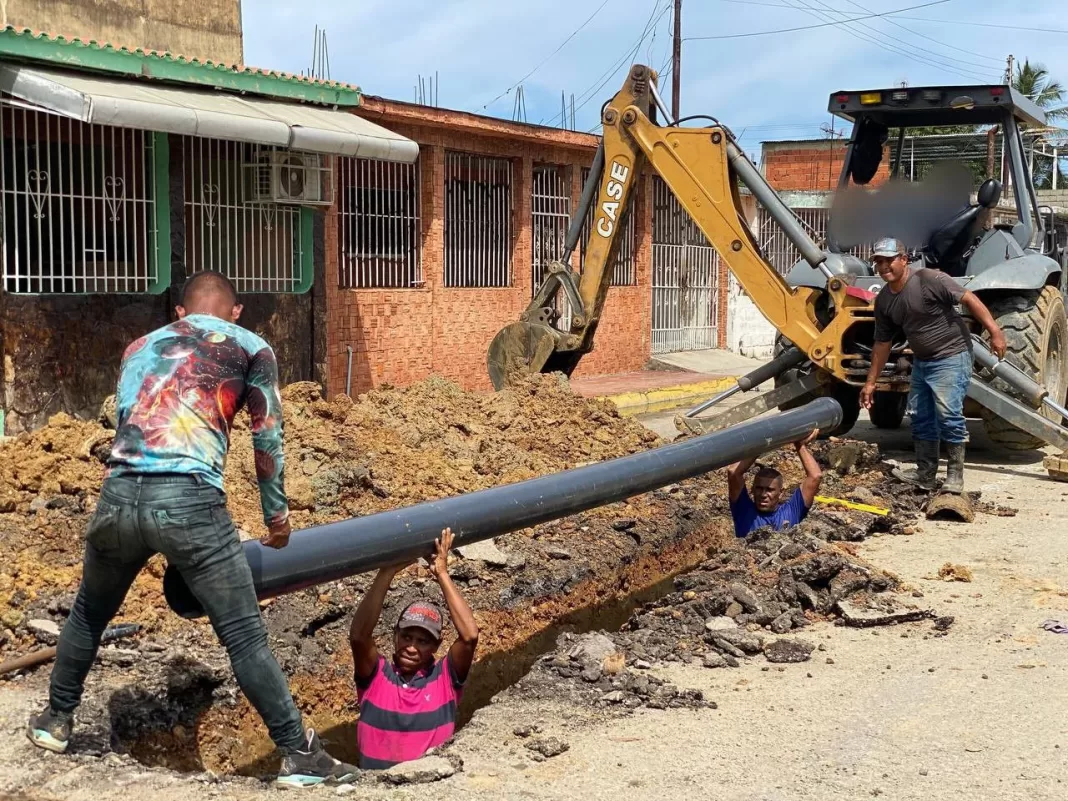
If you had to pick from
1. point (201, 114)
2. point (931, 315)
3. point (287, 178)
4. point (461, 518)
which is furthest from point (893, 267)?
point (287, 178)

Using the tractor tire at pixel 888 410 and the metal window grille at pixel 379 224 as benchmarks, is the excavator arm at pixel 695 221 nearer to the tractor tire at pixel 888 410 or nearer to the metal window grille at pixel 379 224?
the tractor tire at pixel 888 410

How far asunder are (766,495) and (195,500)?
13.7 feet

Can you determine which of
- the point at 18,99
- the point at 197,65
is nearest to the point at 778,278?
the point at 197,65

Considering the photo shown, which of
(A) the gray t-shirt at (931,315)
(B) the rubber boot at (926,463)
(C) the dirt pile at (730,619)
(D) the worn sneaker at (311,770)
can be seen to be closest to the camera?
(D) the worn sneaker at (311,770)

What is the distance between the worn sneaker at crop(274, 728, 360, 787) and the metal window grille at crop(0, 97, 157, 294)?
6327mm

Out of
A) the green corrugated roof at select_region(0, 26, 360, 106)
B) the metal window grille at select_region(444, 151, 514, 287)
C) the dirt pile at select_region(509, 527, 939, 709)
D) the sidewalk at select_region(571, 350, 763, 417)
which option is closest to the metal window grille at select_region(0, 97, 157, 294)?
the green corrugated roof at select_region(0, 26, 360, 106)

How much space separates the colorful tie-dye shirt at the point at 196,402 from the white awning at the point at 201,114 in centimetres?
545

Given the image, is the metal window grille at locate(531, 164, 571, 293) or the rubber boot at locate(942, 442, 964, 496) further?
the metal window grille at locate(531, 164, 571, 293)

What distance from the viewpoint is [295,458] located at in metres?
7.64

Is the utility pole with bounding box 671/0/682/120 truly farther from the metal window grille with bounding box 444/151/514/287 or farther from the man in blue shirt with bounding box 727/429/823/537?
the man in blue shirt with bounding box 727/429/823/537

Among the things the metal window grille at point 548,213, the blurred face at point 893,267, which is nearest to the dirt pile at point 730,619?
the blurred face at point 893,267

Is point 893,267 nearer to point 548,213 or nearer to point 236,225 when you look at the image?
point 236,225

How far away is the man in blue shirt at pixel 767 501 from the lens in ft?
24.0

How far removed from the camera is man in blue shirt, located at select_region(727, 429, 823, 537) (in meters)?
7.32
